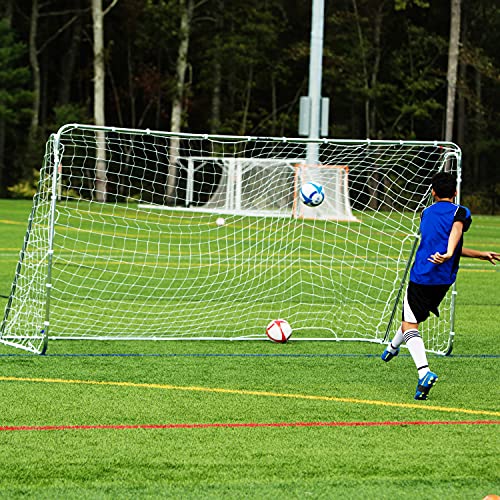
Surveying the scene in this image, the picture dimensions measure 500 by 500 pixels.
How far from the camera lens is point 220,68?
4541cm

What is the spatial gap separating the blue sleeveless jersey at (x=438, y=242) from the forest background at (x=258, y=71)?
116 ft

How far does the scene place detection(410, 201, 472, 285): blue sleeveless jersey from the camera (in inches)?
263

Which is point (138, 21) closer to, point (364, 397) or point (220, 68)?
point (220, 68)

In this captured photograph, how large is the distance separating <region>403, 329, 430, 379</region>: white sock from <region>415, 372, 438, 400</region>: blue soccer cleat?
68 millimetres

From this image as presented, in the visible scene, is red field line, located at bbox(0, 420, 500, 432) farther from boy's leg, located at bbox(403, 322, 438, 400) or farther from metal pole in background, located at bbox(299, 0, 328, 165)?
metal pole in background, located at bbox(299, 0, 328, 165)

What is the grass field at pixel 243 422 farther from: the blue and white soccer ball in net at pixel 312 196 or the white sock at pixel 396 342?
the blue and white soccer ball in net at pixel 312 196

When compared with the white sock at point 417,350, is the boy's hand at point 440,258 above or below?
above

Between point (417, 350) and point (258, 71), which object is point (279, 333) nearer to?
point (417, 350)

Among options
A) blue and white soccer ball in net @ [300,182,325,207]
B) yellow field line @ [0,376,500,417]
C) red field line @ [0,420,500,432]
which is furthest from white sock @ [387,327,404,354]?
blue and white soccer ball in net @ [300,182,325,207]

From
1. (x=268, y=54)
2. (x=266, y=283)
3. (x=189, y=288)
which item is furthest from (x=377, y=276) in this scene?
(x=268, y=54)

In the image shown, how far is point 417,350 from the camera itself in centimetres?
664

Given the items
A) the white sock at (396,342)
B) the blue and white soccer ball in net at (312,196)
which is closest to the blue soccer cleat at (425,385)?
the white sock at (396,342)

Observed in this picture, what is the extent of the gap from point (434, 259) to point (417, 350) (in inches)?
23.3

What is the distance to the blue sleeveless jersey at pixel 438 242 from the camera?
21.9 ft
